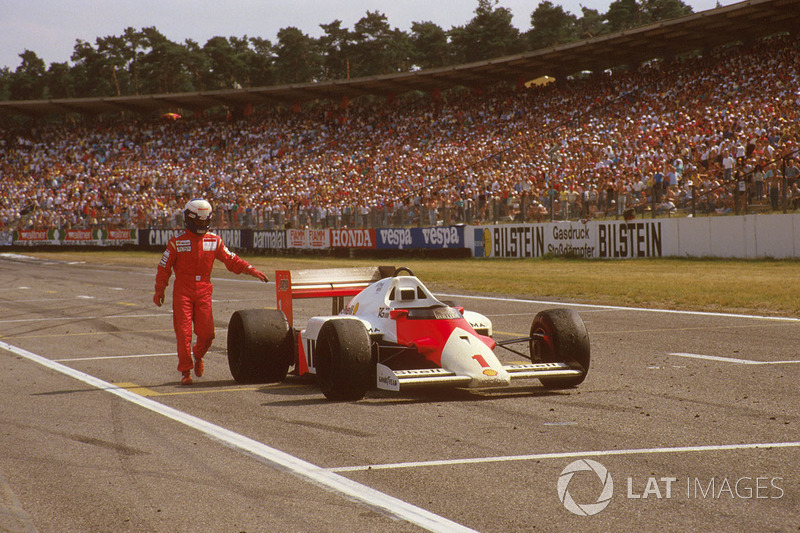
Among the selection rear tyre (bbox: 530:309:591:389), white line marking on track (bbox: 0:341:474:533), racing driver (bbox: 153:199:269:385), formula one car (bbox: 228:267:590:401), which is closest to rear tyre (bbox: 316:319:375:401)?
formula one car (bbox: 228:267:590:401)

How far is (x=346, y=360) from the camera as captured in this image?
714 cm

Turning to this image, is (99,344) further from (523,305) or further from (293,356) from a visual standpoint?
(523,305)

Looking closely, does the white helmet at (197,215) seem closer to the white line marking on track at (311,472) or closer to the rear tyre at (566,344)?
the white line marking on track at (311,472)

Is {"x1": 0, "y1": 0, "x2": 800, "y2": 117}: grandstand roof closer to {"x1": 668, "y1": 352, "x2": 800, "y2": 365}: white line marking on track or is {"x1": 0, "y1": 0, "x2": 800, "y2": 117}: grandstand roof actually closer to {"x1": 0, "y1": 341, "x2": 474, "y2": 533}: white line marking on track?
{"x1": 668, "y1": 352, "x2": 800, "y2": 365}: white line marking on track

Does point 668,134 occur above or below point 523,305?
above

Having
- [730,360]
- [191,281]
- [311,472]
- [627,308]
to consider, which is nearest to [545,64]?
[627,308]

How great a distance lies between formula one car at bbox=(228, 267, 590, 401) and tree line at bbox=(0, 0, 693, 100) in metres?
64.3

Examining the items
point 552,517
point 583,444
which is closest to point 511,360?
point 583,444

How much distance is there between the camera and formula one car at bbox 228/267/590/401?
715 centimetres

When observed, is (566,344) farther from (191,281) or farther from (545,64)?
(545,64)

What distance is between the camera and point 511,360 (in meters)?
9.99

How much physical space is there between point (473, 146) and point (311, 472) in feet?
121

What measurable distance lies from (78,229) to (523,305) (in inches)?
1585

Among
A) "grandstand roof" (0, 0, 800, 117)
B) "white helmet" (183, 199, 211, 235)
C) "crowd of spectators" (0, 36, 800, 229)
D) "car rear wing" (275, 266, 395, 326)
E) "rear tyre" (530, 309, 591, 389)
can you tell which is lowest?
"rear tyre" (530, 309, 591, 389)
